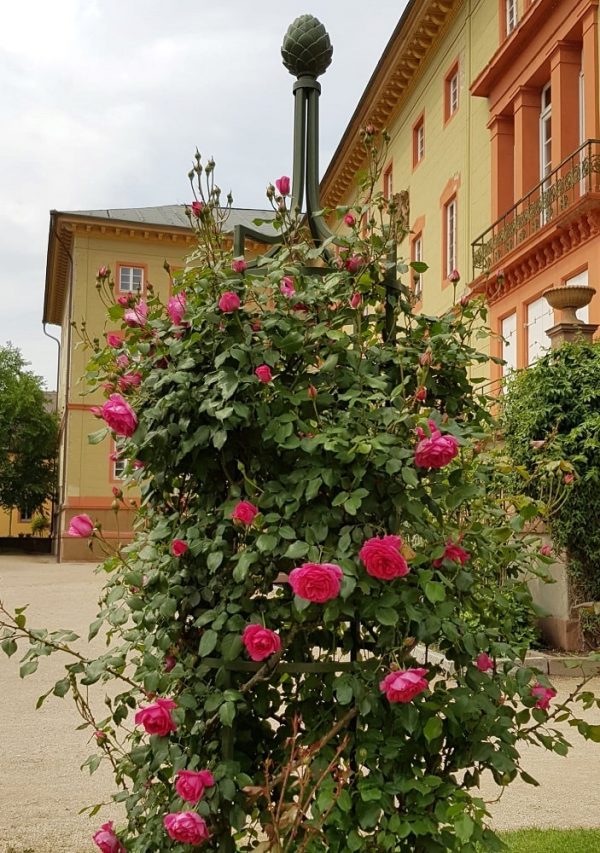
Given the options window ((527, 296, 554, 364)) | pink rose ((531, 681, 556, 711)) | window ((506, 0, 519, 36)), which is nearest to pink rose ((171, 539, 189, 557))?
pink rose ((531, 681, 556, 711))

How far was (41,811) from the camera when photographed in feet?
16.0

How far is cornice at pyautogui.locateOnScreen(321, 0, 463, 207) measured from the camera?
2206cm

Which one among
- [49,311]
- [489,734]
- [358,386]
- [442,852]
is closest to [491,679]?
[489,734]

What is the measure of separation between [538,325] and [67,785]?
13296 mm

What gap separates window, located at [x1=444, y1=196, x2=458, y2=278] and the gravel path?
14835 millimetres

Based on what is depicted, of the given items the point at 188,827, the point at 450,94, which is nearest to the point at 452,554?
the point at 188,827

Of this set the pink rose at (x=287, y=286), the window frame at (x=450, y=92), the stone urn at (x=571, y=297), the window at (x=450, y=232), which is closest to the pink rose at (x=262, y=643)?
the pink rose at (x=287, y=286)

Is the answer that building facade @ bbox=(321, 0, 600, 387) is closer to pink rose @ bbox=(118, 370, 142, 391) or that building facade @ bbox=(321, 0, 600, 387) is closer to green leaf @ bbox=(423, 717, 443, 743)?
pink rose @ bbox=(118, 370, 142, 391)

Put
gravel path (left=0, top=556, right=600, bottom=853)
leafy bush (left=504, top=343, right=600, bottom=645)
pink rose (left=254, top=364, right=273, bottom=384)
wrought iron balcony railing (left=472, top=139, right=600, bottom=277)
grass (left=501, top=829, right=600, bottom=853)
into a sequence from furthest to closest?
1. wrought iron balcony railing (left=472, top=139, right=600, bottom=277)
2. leafy bush (left=504, top=343, right=600, bottom=645)
3. gravel path (left=0, top=556, right=600, bottom=853)
4. grass (left=501, top=829, right=600, bottom=853)
5. pink rose (left=254, top=364, right=273, bottom=384)

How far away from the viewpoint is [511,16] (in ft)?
61.9

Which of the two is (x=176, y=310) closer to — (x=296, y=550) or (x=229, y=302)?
(x=229, y=302)

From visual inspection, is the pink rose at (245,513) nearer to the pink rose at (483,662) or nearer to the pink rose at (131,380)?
the pink rose at (131,380)

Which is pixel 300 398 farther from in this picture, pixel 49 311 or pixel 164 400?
pixel 49 311

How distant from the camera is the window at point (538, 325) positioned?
643 inches
